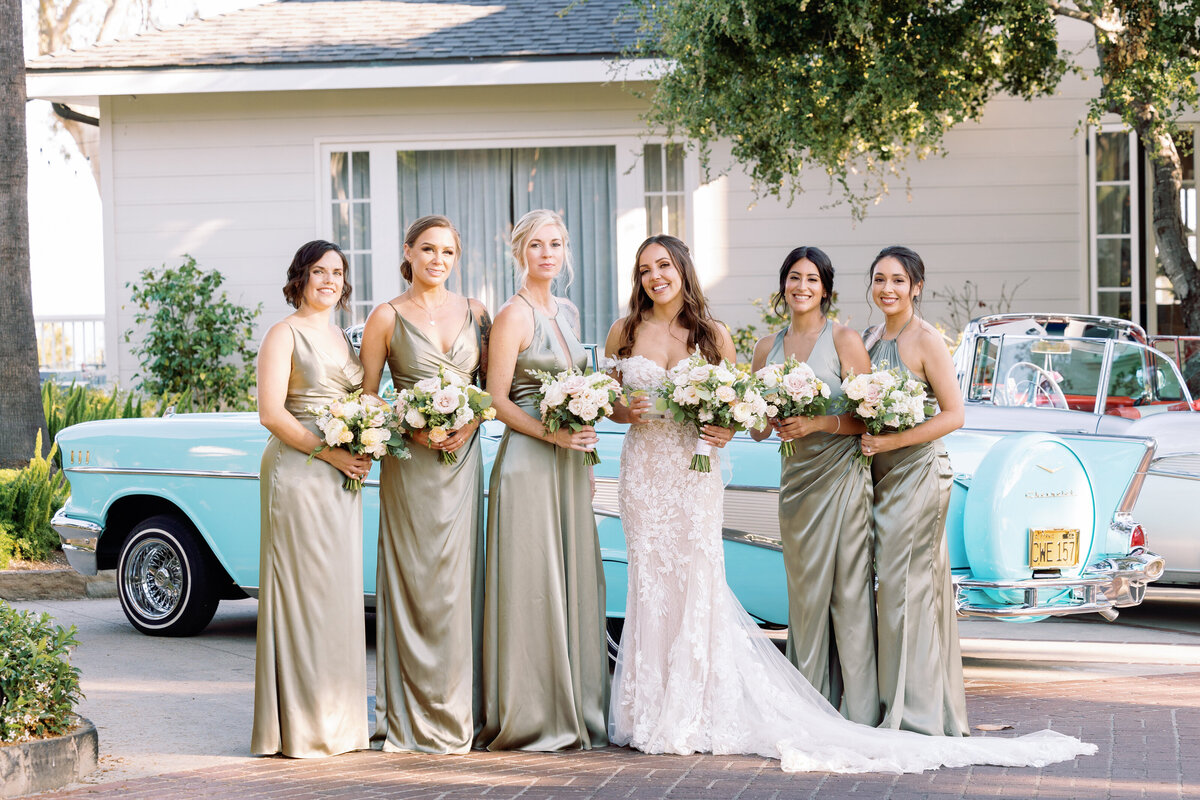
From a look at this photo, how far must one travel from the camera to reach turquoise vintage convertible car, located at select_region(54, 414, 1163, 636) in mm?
6441

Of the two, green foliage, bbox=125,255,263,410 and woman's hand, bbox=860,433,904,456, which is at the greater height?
green foliage, bbox=125,255,263,410

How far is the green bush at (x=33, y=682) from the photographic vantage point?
193 inches

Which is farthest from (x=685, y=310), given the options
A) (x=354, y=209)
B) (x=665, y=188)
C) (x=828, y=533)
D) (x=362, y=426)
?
(x=354, y=209)

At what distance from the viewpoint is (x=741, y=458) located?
672 centimetres

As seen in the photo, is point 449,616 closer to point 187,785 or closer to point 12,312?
point 187,785

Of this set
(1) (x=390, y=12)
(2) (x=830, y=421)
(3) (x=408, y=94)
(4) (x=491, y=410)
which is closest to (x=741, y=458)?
(2) (x=830, y=421)

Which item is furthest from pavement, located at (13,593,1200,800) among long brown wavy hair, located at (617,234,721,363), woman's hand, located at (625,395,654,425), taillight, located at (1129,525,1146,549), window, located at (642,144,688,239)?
window, located at (642,144,688,239)

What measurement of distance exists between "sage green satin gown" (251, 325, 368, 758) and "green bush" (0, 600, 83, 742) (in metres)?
0.75

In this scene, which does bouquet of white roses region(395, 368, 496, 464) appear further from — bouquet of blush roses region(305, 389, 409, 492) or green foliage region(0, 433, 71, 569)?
green foliage region(0, 433, 71, 569)

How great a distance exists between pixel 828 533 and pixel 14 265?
308 inches

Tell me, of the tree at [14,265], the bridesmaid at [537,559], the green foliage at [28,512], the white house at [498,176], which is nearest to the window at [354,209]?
the white house at [498,176]

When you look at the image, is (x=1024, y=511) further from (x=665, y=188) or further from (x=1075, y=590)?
(x=665, y=188)

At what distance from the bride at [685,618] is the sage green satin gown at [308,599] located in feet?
3.92

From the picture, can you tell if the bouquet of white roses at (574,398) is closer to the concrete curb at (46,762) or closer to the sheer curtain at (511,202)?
the concrete curb at (46,762)
